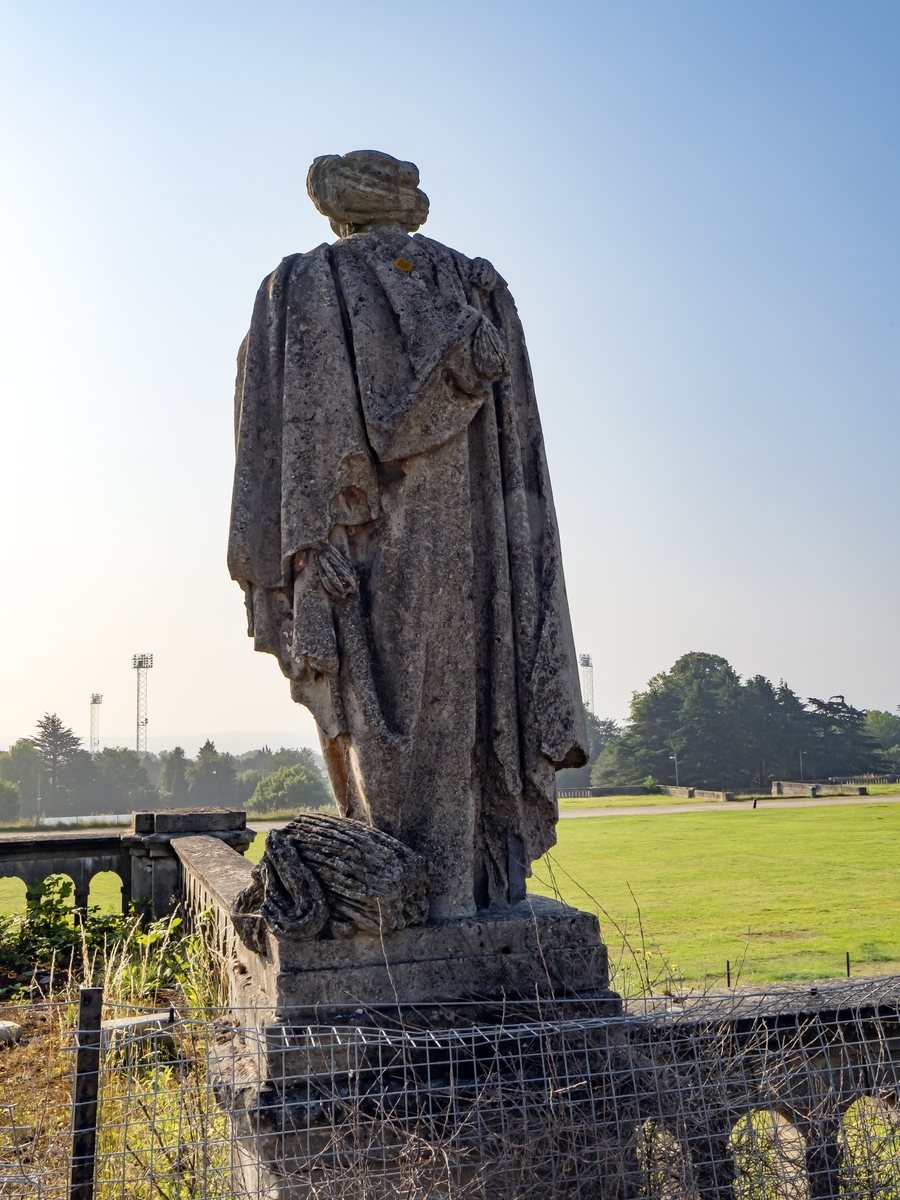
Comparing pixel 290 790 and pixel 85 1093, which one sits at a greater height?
pixel 85 1093

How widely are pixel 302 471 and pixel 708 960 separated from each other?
16.2ft

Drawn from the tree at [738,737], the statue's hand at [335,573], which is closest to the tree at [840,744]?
the tree at [738,737]

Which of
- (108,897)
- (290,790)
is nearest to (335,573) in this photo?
(108,897)

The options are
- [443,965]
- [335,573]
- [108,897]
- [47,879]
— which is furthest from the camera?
[108,897]

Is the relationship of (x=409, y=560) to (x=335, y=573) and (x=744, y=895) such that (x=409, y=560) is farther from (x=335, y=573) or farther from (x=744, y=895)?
(x=744, y=895)

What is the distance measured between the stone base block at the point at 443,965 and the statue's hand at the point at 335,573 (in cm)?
114

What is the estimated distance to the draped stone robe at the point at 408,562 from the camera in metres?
3.75

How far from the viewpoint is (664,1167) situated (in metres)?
3.02

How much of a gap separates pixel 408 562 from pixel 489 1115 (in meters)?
1.77

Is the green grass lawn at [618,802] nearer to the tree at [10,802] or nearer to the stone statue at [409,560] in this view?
the stone statue at [409,560]

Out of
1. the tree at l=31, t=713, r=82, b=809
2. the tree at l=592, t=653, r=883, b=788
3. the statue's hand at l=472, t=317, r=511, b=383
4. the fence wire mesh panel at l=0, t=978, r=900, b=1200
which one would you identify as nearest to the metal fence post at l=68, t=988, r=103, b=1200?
the fence wire mesh panel at l=0, t=978, r=900, b=1200

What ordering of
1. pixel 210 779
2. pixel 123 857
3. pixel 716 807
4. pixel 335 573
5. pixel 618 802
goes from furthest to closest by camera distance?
pixel 210 779 < pixel 618 802 < pixel 716 807 < pixel 123 857 < pixel 335 573

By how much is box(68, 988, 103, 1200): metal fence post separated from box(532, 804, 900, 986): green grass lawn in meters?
1.76

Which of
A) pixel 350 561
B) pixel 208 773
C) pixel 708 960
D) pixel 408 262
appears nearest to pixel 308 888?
pixel 350 561
